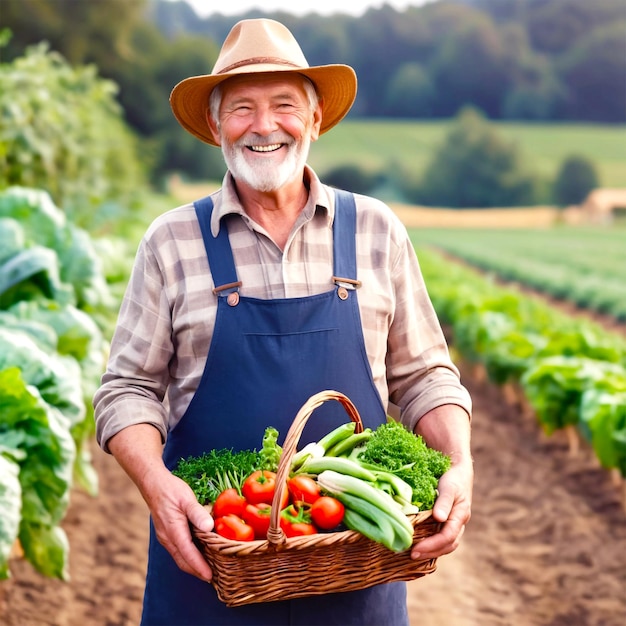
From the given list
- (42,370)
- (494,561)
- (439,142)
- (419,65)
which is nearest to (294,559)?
(42,370)

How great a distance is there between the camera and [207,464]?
7.20ft

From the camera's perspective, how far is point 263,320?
2.33m

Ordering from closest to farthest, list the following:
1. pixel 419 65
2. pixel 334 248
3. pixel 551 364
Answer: pixel 334 248, pixel 551 364, pixel 419 65

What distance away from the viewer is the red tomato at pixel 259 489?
206 cm

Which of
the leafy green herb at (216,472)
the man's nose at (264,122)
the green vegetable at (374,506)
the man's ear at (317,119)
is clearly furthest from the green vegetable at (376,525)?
the man's ear at (317,119)

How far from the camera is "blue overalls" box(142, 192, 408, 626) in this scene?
2324 mm

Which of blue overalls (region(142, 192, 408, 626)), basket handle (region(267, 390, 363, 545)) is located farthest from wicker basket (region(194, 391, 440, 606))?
blue overalls (region(142, 192, 408, 626))

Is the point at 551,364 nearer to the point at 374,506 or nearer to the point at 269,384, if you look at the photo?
the point at 269,384

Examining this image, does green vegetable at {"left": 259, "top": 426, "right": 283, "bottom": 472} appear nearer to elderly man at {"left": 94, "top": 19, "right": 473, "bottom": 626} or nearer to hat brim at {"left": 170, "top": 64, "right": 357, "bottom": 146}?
elderly man at {"left": 94, "top": 19, "right": 473, "bottom": 626}

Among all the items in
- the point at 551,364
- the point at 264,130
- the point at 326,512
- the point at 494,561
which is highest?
the point at 551,364

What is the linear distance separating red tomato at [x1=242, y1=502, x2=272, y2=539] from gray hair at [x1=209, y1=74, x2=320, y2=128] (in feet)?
3.35

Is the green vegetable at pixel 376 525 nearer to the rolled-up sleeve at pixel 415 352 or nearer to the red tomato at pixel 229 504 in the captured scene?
the red tomato at pixel 229 504

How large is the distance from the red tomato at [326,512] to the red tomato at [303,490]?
1.2 inches

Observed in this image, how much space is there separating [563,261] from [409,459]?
25.8 meters
